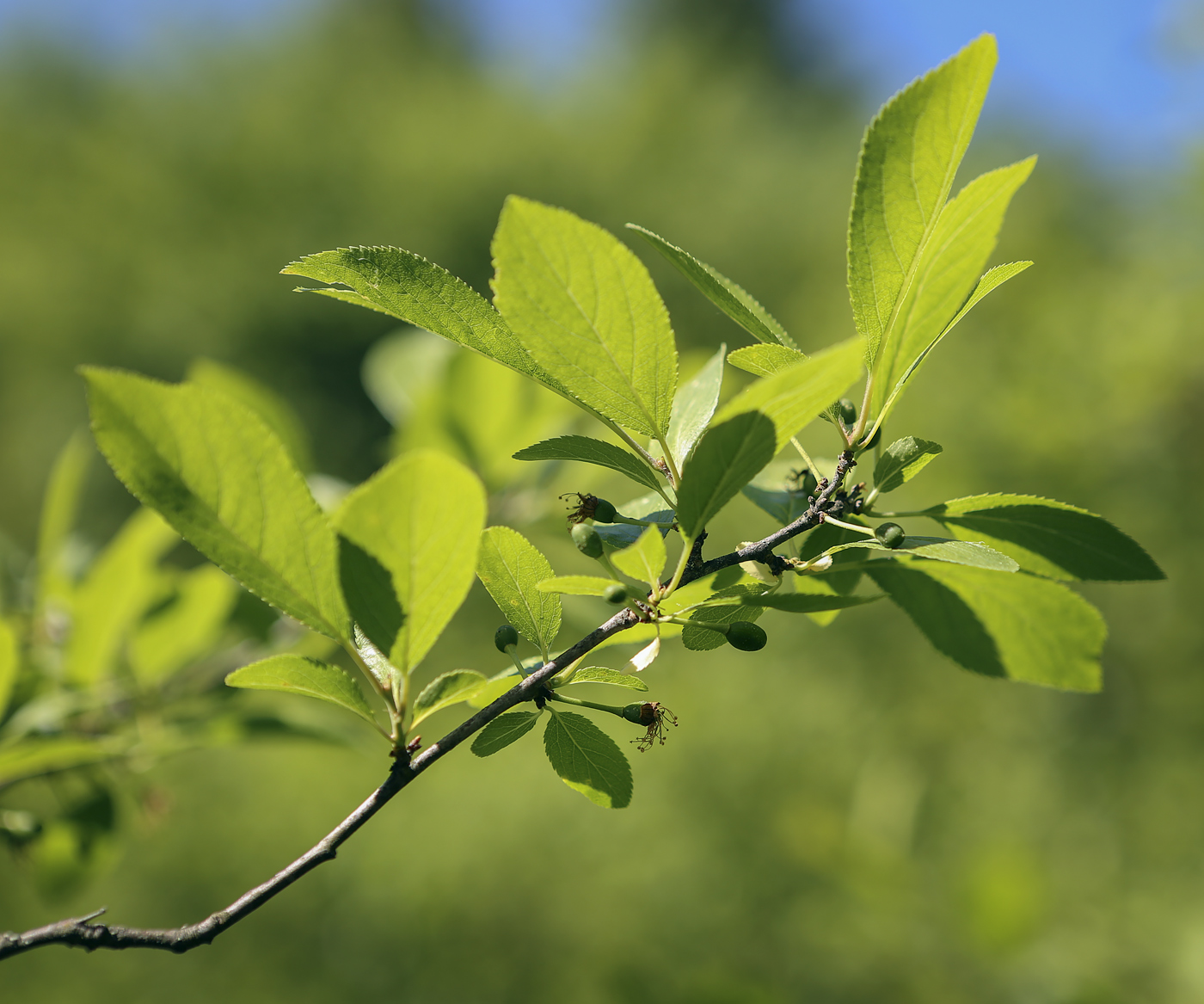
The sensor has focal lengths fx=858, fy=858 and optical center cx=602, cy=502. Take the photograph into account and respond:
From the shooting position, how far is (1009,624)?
295 millimetres

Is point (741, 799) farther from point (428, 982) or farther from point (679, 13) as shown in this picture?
point (679, 13)

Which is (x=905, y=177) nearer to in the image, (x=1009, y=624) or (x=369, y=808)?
(x=1009, y=624)

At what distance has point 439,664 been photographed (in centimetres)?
549

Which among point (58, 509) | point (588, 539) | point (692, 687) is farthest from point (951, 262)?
point (692, 687)

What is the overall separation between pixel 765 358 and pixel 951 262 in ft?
0.22

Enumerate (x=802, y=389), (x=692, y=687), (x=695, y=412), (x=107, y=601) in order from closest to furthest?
(x=802, y=389) → (x=695, y=412) → (x=107, y=601) → (x=692, y=687)

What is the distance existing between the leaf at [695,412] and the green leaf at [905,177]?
54 mm

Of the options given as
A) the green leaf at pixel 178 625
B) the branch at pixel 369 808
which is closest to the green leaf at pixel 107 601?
the green leaf at pixel 178 625

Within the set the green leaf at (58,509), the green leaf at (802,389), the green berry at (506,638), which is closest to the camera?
the green leaf at (802,389)

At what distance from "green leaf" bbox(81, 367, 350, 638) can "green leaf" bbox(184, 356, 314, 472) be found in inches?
16.5

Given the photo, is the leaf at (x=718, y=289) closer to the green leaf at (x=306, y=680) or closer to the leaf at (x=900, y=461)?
the leaf at (x=900, y=461)

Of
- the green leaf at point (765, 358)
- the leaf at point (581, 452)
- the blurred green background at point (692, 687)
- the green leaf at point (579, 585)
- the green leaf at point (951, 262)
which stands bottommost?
the blurred green background at point (692, 687)

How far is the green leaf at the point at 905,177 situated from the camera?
26 centimetres

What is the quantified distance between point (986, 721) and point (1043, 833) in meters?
0.38
